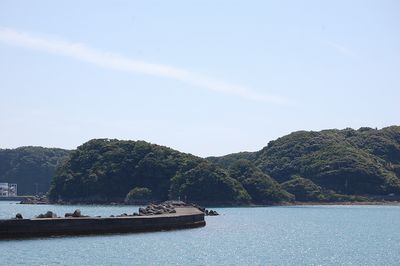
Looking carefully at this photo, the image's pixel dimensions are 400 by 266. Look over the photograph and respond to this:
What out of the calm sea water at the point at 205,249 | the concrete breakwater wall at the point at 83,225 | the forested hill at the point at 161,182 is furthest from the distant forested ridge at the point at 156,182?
the calm sea water at the point at 205,249

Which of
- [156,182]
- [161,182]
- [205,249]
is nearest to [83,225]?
[205,249]

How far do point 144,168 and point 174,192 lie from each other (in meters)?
17.7

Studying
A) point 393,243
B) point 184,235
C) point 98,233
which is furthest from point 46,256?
point 393,243

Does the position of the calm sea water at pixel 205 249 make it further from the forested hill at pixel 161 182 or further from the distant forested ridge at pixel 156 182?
the forested hill at pixel 161 182

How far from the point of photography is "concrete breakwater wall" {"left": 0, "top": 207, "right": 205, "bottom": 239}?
58844 mm

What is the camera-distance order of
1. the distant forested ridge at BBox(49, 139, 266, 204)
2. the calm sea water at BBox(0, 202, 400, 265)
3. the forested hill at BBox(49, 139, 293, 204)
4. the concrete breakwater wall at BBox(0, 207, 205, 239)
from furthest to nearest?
the forested hill at BBox(49, 139, 293, 204)
the distant forested ridge at BBox(49, 139, 266, 204)
the concrete breakwater wall at BBox(0, 207, 205, 239)
the calm sea water at BBox(0, 202, 400, 265)

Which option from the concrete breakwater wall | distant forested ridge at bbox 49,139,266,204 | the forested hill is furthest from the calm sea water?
the forested hill

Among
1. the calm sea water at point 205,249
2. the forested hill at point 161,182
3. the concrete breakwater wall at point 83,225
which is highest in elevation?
the forested hill at point 161,182

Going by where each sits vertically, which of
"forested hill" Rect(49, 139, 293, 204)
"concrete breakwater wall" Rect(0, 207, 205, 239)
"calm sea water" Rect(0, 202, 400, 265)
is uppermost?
"forested hill" Rect(49, 139, 293, 204)

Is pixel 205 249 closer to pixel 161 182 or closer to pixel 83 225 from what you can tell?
pixel 83 225

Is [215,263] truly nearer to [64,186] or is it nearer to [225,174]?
[225,174]

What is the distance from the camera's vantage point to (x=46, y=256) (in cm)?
4900

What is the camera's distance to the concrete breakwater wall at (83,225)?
193 feet

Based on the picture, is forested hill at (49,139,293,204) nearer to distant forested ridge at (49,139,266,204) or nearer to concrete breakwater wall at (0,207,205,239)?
distant forested ridge at (49,139,266,204)
